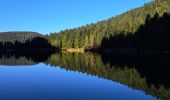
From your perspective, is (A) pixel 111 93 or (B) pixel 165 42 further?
(B) pixel 165 42

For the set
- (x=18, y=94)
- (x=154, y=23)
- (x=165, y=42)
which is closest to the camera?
(x=18, y=94)

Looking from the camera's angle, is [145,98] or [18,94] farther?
[18,94]

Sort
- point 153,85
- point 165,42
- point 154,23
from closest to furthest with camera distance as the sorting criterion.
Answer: point 153,85 < point 165,42 < point 154,23

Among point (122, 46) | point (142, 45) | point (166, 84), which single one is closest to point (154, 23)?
point (142, 45)

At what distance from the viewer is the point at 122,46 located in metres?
153

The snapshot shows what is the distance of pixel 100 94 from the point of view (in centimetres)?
2942

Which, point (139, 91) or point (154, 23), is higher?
point (154, 23)

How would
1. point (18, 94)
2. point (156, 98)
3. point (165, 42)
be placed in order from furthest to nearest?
point (165, 42)
point (18, 94)
point (156, 98)

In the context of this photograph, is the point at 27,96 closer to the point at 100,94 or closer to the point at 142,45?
the point at 100,94

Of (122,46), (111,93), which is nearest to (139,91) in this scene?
(111,93)

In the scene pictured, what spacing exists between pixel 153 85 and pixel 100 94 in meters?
7.67

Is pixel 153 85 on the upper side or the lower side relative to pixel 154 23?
lower

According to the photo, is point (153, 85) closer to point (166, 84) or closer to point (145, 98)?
point (166, 84)

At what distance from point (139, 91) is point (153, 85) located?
15.0ft
